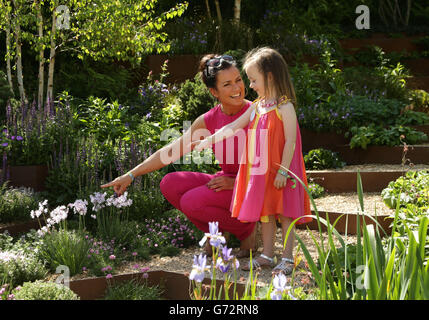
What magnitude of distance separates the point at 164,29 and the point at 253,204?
6.57m

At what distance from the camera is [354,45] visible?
37.2ft

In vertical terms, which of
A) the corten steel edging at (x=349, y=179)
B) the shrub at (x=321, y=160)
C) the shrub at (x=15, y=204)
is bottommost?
the shrub at (x=15, y=204)

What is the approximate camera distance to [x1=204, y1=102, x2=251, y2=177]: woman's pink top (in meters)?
3.96

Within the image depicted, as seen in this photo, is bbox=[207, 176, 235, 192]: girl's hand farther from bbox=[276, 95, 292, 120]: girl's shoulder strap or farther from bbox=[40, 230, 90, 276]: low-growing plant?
bbox=[40, 230, 90, 276]: low-growing plant

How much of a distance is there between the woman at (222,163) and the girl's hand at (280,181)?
564mm

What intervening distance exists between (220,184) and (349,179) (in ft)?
7.16

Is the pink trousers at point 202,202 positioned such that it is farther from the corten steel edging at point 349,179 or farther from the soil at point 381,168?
the soil at point 381,168

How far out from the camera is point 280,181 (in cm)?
345

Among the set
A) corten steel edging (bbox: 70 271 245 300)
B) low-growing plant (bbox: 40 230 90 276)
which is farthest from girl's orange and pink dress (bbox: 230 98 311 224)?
low-growing plant (bbox: 40 230 90 276)

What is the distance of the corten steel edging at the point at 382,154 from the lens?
6203 millimetres

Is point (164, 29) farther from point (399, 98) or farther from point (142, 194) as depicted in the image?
point (142, 194)

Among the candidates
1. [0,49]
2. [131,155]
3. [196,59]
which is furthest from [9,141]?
[196,59]

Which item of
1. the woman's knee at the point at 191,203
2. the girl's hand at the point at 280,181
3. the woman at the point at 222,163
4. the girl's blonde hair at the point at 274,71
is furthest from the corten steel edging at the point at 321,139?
the girl's hand at the point at 280,181

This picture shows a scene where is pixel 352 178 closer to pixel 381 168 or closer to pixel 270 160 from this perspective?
pixel 381 168
